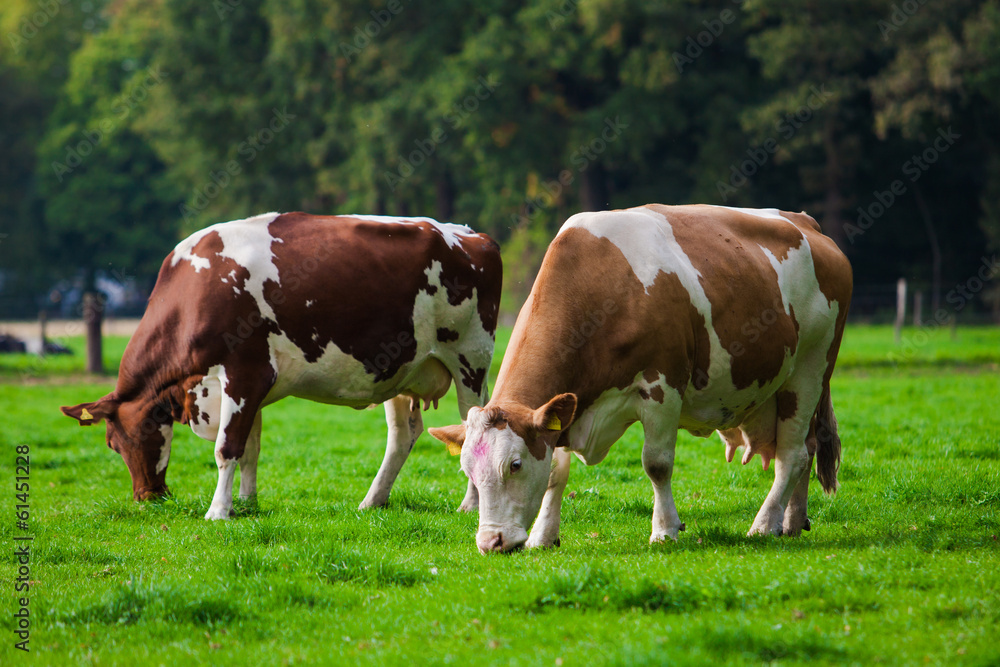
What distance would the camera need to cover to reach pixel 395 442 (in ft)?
27.1

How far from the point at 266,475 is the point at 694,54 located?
87.4 ft

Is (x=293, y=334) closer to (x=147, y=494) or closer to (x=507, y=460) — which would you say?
(x=147, y=494)

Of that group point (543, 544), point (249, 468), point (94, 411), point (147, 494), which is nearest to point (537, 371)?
point (543, 544)

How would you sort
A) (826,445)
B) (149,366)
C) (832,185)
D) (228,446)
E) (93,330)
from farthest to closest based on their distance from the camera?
Answer: (832,185)
(93,330)
(149,366)
(228,446)
(826,445)

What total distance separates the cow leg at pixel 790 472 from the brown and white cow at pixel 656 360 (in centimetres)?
1

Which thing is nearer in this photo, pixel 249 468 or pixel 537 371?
pixel 537 371

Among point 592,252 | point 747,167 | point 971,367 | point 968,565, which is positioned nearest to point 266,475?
point 592,252

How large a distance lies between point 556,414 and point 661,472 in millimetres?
1023

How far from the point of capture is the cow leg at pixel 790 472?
654 cm

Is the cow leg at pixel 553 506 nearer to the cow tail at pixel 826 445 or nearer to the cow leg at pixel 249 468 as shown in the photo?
the cow tail at pixel 826 445

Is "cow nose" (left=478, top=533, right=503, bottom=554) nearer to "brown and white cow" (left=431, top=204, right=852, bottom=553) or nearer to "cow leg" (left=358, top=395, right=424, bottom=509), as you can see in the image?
→ "brown and white cow" (left=431, top=204, right=852, bottom=553)

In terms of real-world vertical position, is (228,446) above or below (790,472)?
below

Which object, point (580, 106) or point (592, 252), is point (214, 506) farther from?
point (580, 106)

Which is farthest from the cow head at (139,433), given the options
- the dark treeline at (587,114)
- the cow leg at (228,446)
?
the dark treeline at (587,114)
